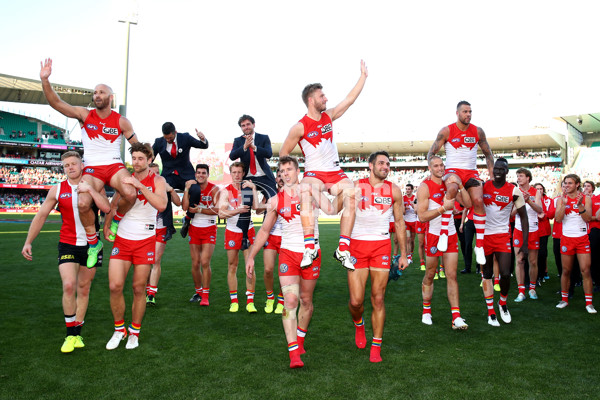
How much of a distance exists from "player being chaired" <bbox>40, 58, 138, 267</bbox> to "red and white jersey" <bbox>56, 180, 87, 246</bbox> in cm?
9

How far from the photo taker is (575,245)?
8.02 metres

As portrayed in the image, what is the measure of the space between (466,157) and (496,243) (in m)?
1.51

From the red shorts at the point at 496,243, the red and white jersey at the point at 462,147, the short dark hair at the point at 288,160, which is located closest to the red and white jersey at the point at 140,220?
the short dark hair at the point at 288,160

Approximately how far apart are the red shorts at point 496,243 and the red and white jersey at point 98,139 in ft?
19.9

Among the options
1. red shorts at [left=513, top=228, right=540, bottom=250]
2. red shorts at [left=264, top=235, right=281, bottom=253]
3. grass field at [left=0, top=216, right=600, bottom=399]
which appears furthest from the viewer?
red shorts at [left=513, top=228, right=540, bottom=250]

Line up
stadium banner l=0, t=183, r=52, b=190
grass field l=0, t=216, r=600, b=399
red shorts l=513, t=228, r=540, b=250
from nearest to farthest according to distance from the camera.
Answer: grass field l=0, t=216, r=600, b=399
red shorts l=513, t=228, r=540, b=250
stadium banner l=0, t=183, r=52, b=190

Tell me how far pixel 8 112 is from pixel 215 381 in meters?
76.4

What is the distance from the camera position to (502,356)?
5.38 metres

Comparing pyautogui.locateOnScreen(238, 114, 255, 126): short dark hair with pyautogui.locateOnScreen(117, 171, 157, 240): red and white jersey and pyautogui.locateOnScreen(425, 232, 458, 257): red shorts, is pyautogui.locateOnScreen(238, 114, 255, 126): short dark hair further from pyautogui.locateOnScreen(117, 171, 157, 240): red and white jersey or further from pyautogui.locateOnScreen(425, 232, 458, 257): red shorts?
pyautogui.locateOnScreen(425, 232, 458, 257): red shorts

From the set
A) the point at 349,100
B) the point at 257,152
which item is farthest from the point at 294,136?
the point at 257,152

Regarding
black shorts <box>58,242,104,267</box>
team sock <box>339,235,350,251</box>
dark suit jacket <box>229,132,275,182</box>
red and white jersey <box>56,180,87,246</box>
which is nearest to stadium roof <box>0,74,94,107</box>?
dark suit jacket <box>229,132,275,182</box>

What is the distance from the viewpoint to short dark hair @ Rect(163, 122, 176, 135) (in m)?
8.36

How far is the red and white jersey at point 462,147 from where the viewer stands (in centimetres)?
737

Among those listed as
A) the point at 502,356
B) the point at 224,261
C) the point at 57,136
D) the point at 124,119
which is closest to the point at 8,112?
the point at 57,136
